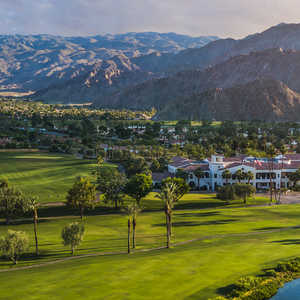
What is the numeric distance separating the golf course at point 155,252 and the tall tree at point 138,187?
84.2 inches

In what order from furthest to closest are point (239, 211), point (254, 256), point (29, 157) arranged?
point (29, 157), point (239, 211), point (254, 256)

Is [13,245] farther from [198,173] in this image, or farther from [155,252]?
[198,173]

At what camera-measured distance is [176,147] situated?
136500 millimetres

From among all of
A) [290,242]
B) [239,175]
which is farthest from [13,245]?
[239,175]

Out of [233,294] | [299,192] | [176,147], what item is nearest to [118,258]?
[233,294]

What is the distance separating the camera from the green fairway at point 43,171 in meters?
80.8

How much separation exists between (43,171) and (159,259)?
217ft

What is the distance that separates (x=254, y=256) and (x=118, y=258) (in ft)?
44.7

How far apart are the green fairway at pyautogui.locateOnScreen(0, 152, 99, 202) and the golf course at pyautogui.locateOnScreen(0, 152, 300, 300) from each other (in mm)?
3341

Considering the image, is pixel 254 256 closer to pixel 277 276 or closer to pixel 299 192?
pixel 277 276

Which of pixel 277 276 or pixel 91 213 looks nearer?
pixel 277 276

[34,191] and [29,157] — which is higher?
[29,157]

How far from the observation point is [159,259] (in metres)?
40.1

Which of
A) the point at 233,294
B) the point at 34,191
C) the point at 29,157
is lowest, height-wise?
the point at 233,294
